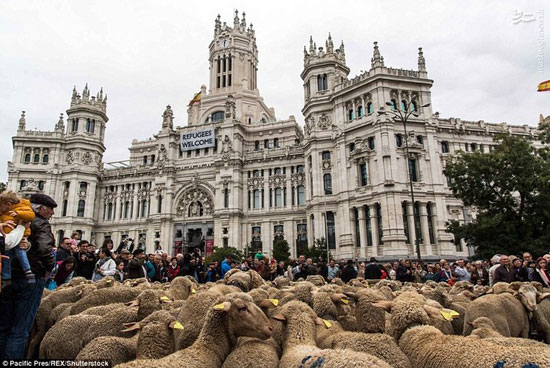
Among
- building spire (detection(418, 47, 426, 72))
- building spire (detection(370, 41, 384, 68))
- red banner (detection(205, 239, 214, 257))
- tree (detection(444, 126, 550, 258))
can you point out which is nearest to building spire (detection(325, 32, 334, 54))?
building spire (detection(370, 41, 384, 68))

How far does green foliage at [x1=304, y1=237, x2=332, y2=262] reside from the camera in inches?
1560

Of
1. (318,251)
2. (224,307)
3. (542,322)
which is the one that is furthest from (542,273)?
(318,251)

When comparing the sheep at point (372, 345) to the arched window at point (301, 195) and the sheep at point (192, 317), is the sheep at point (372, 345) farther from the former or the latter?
the arched window at point (301, 195)

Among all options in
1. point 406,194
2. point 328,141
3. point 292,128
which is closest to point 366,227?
point 406,194

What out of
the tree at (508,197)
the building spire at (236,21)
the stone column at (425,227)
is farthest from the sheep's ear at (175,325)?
the building spire at (236,21)

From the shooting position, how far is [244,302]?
4.75 meters

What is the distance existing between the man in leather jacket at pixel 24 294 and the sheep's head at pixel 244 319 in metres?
2.94

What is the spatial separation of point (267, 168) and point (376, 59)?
22.2 m

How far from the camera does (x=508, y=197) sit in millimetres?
25766

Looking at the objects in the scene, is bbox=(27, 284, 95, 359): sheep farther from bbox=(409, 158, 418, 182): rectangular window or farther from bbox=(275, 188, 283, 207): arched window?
bbox=(275, 188, 283, 207): arched window

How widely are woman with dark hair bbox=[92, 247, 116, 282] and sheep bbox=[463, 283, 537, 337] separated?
10.2 metres

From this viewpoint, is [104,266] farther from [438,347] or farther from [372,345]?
[438,347]

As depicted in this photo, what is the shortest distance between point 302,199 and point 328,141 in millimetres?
10919

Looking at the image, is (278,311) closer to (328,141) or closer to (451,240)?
(451,240)
